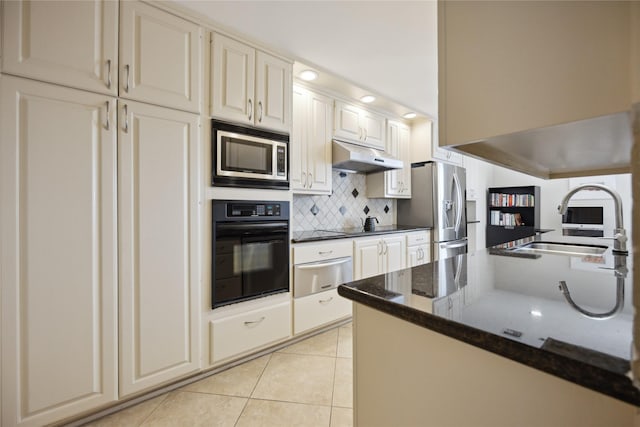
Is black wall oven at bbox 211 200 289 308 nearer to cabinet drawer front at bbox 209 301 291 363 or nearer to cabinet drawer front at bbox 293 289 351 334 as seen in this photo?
cabinet drawer front at bbox 209 301 291 363

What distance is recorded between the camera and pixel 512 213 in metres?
5.29

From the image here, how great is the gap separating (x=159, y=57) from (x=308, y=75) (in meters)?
1.24

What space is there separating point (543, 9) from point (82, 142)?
Result: 177 cm

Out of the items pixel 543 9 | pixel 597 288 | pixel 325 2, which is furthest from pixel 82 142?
pixel 597 288

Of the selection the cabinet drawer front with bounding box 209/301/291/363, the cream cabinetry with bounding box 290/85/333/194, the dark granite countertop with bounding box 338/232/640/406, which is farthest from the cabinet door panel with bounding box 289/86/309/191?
the dark granite countertop with bounding box 338/232/640/406

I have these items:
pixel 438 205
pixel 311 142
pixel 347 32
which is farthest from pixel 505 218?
pixel 347 32

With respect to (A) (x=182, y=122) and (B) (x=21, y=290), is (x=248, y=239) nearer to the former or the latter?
(A) (x=182, y=122)

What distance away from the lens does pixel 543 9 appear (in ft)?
1.61

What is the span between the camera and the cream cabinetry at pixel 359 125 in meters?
2.83

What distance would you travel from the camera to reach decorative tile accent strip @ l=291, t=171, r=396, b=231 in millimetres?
2842

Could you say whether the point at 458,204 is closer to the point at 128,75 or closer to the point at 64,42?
the point at 128,75

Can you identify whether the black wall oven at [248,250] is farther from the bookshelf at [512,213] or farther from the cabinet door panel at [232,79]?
the bookshelf at [512,213]

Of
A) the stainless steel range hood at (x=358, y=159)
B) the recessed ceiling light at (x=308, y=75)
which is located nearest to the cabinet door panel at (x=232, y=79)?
the recessed ceiling light at (x=308, y=75)

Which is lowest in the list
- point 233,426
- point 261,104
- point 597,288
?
point 233,426
